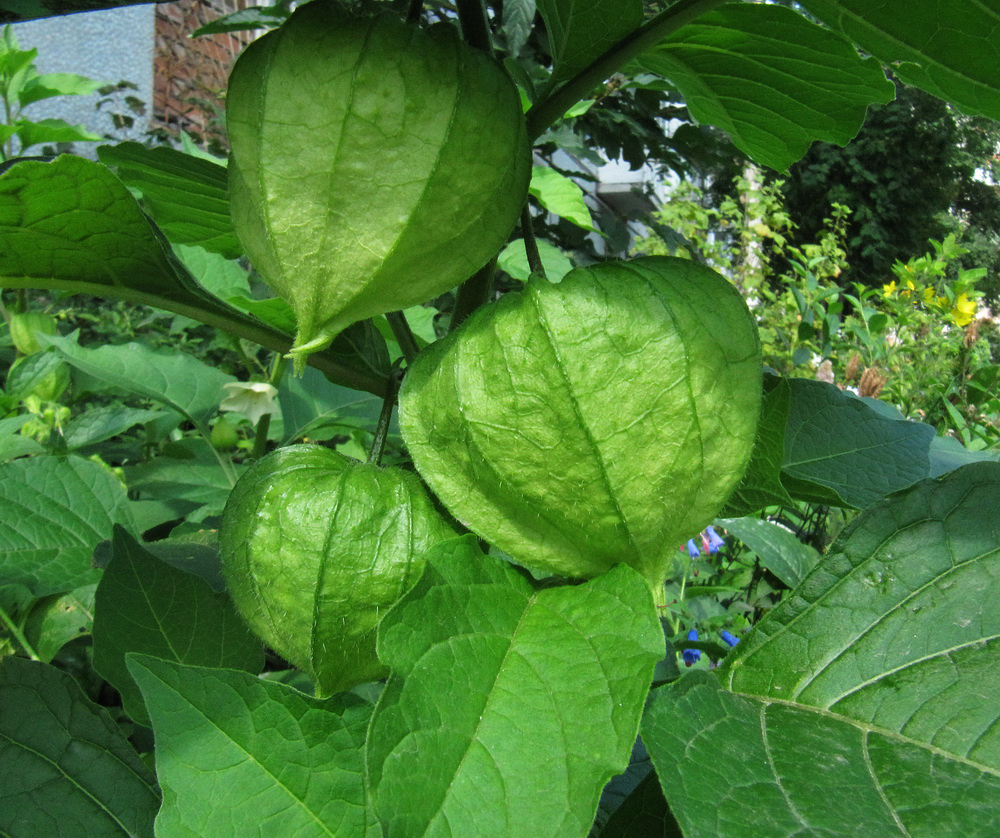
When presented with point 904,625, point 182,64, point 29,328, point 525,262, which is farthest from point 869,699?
point 182,64

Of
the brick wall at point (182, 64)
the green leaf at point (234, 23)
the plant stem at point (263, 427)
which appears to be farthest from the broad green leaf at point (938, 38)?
the brick wall at point (182, 64)

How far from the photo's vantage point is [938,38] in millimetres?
513

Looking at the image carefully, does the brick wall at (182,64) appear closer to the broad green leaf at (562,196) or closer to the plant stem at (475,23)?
the broad green leaf at (562,196)

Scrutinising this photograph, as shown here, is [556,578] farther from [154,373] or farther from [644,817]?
[154,373]

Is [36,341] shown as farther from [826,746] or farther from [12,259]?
[826,746]

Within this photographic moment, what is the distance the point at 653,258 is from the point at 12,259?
50 cm

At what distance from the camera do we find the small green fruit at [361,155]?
1.56ft

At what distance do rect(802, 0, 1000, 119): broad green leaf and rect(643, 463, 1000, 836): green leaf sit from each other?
28 cm

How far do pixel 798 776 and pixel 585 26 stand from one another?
0.55 metres

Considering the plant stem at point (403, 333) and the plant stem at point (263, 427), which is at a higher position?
the plant stem at point (403, 333)

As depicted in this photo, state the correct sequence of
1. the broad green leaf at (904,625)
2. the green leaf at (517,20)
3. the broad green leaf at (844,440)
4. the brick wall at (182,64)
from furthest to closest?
Answer: 1. the brick wall at (182,64)
2. the green leaf at (517,20)
3. the broad green leaf at (844,440)
4. the broad green leaf at (904,625)

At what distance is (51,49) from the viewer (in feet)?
14.7

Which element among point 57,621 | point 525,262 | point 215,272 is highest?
point 215,272

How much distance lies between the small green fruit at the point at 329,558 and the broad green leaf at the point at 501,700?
0.08 metres
